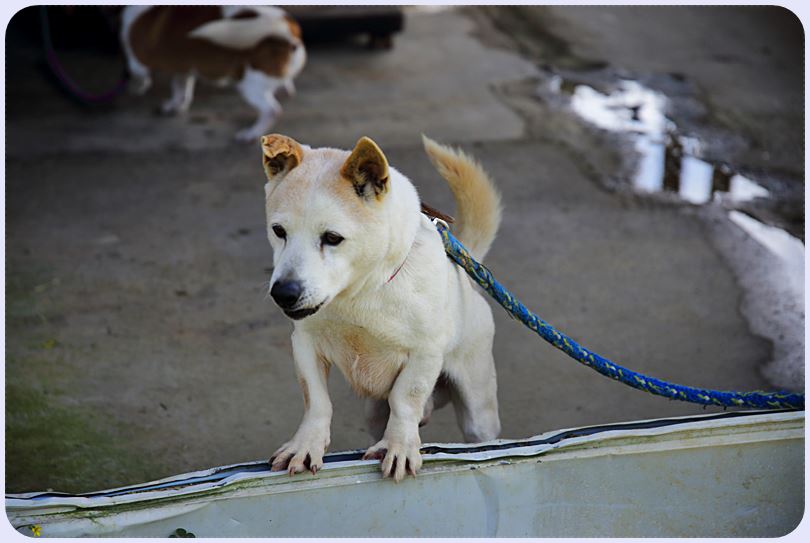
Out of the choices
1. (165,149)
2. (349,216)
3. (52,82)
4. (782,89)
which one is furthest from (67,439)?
(782,89)

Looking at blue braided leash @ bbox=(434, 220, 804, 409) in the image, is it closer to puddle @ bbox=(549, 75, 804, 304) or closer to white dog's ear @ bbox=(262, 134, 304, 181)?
white dog's ear @ bbox=(262, 134, 304, 181)

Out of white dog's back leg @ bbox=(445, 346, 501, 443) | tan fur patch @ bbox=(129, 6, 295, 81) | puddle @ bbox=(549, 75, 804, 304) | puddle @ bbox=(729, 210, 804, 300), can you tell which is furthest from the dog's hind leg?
tan fur patch @ bbox=(129, 6, 295, 81)

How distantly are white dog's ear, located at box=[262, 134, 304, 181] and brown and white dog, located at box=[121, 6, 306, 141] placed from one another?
379 cm

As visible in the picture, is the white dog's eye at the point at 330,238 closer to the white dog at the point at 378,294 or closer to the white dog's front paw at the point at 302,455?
the white dog at the point at 378,294

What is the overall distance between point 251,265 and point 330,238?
2.46 metres

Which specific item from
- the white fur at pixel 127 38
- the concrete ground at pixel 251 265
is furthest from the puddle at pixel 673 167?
the white fur at pixel 127 38

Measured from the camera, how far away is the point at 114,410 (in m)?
3.47

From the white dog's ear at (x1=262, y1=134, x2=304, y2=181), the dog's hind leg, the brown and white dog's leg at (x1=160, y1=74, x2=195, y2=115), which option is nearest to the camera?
the white dog's ear at (x1=262, y1=134, x2=304, y2=181)

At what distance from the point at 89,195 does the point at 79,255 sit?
73 cm

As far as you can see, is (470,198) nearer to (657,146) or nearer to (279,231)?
(279,231)

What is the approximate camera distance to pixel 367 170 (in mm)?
2109

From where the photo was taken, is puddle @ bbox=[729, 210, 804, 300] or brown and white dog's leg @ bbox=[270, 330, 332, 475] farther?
puddle @ bbox=[729, 210, 804, 300]

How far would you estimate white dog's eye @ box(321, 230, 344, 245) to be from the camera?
6.82 ft

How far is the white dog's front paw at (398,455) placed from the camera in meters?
2.35
